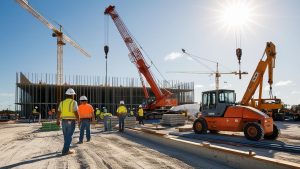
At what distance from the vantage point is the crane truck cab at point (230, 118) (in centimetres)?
1222

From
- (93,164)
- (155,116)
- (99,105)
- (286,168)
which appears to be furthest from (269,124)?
(99,105)

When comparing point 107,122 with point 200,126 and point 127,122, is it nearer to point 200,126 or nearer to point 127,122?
point 127,122

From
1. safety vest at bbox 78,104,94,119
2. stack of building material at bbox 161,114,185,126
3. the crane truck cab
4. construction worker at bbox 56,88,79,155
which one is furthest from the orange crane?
construction worker at bbox 56,88,79,155

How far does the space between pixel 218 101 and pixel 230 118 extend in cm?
110

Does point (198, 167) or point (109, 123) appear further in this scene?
point (109, 123)

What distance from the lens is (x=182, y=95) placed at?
57594 millimetres

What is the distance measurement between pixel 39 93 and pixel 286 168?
1859 inches

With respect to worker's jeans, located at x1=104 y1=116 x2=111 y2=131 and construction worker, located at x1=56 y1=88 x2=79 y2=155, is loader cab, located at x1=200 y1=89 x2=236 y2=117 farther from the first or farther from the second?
construction worker, located at x1=56 y1=88 x2=79 y2=155

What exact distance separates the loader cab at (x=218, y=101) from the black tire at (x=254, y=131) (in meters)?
1.87

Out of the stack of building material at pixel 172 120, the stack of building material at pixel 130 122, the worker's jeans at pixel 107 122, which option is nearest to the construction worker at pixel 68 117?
the worker's jeans at pixel 107 122

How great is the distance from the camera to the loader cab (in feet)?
46.3

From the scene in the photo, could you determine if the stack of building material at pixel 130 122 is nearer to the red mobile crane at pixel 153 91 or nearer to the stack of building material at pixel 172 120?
the stack of building material at pixel 172 120

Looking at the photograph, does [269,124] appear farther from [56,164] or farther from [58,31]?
[58,31]

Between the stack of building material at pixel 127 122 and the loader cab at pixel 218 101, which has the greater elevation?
the loader cab at pixel 218 101
